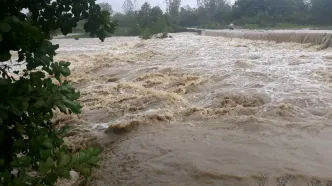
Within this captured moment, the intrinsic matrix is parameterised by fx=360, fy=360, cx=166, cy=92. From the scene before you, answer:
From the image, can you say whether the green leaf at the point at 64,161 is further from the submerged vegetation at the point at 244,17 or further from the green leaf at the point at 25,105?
the submerged vegetation at the point at 244,17

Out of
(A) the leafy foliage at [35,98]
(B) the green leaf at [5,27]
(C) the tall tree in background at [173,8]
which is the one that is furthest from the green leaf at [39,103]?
(C) the tall tree in background at [173,8]

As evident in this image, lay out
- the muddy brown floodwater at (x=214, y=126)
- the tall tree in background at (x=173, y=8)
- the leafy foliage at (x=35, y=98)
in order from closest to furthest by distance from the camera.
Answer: the leafy foliage at (x=35, y=98) → the muddy brown floodwater at (x=214, y=126) → the tall tree in background at (x=173, y=8)

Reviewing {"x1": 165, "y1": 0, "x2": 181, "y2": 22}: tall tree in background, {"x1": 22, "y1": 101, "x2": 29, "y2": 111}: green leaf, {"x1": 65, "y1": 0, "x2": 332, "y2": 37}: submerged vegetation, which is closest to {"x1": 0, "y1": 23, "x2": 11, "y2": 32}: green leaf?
{"x1": 22, "y1": 101, "x2": 29, "y2": 111}: green leaf

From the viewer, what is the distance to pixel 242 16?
1855 inches

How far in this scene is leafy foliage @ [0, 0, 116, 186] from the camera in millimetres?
1357

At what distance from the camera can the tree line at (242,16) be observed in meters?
36.7

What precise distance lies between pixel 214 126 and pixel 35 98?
148 inches

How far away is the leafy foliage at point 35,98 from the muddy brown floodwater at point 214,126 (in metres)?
1.97

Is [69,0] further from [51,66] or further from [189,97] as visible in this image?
[189,97]

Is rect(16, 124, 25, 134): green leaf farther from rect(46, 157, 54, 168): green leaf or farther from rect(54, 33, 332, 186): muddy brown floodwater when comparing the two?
rect(54, 33, 332, 186): muddy brown floodwater

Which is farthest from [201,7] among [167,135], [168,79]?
[167,135]

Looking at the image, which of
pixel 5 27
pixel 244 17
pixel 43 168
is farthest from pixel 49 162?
pixel 244 17

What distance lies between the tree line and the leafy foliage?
29.3m

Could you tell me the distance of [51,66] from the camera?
Answer: 5.67 ft
